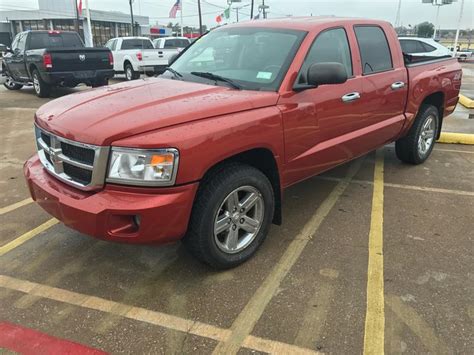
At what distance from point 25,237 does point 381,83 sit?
12.2 feet

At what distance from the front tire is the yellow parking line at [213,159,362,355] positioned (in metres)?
0.27

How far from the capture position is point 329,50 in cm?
396

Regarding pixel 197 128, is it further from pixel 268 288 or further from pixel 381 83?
pixel 381 83

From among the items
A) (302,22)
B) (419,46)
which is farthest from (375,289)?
(419,46)

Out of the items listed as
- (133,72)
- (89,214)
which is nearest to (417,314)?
(89,214)

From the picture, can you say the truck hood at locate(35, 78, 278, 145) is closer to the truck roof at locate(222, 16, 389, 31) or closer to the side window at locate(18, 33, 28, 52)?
the truck roof at locate(222, 16, 389, 31)

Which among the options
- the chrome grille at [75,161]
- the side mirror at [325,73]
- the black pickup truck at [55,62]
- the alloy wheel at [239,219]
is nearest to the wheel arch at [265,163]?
the alloy wheel at [239,219]

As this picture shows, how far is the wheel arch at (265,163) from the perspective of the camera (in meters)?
3.22

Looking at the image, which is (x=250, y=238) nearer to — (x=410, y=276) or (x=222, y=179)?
(x=222, y=179)

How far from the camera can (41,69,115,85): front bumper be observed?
A: 37.6 feet

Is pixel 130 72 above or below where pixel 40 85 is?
below

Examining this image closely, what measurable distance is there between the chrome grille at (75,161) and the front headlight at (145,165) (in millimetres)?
88

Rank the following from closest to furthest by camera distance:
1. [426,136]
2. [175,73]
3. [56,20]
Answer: [175,73]
[426,136]
[56,20]

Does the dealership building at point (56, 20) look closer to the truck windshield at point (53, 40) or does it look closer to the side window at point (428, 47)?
the truck windshield at point (53, 40)
